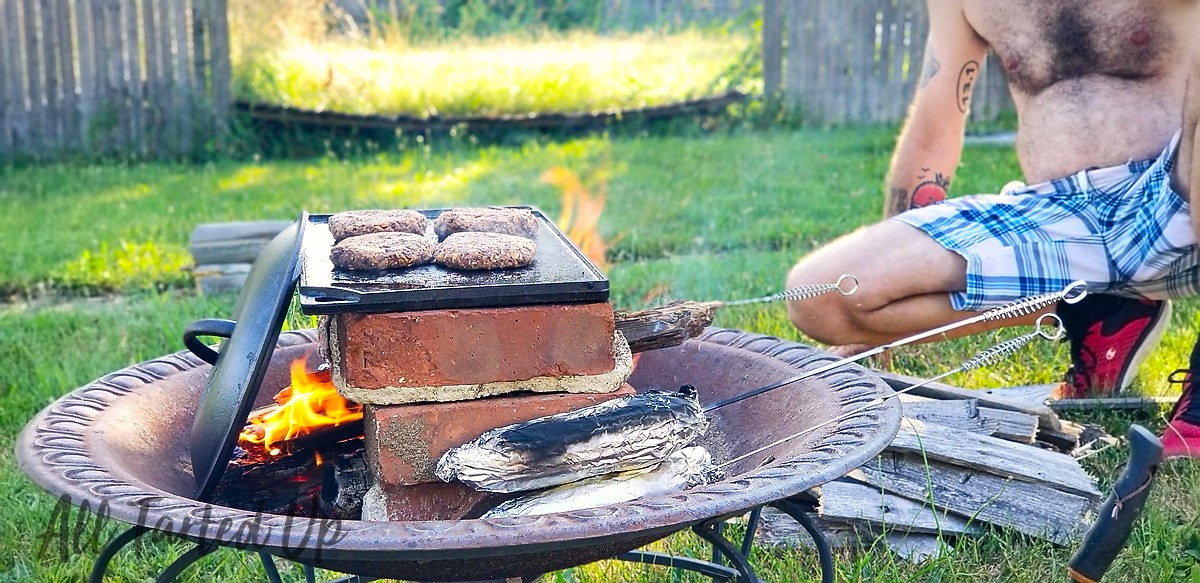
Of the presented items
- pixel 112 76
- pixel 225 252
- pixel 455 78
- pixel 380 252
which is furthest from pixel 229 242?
pixel 455 78

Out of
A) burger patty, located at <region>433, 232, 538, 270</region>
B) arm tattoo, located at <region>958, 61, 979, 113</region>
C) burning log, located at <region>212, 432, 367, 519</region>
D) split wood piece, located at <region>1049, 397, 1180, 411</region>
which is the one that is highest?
arm tattoo, located at <region>958, 61, 979, 113</region>

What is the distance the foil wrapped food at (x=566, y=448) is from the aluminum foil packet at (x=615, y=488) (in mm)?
27

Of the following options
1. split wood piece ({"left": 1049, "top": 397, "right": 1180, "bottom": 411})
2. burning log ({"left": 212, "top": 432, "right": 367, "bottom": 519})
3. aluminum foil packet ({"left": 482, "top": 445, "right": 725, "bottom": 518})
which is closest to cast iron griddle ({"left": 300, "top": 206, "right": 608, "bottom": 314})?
aluminum foil packet ({"left": 482, "top": 445, "right": 725, "bottom": 518})

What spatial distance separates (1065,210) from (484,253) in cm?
205

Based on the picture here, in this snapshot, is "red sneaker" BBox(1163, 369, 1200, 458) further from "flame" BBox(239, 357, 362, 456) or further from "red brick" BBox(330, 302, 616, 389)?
"flame" BBox(239, 357, 362, 456)

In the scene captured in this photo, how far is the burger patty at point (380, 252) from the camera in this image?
1.78 metres

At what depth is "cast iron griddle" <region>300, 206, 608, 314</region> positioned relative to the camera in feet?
5.39

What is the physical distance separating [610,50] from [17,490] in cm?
937

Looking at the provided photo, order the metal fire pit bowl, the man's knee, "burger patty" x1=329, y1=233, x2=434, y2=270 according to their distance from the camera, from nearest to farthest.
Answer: the metal fire pit bowl → "burger patty" x1=329, y1=233, x2=434, y2=270 → the man's knee

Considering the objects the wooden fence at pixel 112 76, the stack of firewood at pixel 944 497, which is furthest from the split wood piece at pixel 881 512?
the wooden fence at pixel 112 76

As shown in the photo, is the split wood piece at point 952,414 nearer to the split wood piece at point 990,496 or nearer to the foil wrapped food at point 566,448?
the split wood piece at point 990,496

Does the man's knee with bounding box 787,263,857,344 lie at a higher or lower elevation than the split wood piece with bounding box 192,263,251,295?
higher

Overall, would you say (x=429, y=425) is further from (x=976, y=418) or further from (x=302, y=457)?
(x=976, y=418)

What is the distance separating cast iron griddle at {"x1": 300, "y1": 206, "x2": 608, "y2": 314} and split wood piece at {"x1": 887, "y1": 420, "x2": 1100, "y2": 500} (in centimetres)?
119
